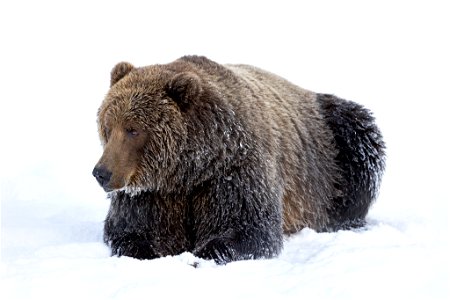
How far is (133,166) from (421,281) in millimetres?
2690

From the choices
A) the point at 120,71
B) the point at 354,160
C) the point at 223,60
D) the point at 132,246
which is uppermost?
the point at 120,71

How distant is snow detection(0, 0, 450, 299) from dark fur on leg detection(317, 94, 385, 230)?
0.30m

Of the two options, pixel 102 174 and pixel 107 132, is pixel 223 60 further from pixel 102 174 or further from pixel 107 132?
pixel 102 174

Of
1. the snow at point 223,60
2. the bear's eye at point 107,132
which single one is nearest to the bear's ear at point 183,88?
the bear's eye at point 107,132

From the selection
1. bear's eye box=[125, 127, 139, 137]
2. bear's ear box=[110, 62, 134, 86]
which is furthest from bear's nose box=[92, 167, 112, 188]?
bear's ear box=[110, 62, 134, 86]

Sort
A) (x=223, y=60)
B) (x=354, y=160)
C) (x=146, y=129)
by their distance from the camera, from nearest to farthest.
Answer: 1. (x=146, y=129)
2. (x=354, y=160)
3. (x=223, y=60)

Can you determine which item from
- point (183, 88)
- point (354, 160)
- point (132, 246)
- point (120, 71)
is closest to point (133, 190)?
point (132, 246)

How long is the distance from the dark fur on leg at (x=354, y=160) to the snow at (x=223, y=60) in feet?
0.99

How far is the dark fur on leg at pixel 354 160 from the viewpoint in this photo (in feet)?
28.6

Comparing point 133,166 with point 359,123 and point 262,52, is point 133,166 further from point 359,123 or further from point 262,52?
point 262,52

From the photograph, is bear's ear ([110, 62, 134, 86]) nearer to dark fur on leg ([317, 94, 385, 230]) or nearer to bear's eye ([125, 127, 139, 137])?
bear's eye ([125, 127, 139, 137])

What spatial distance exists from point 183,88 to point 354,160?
274 centimetres

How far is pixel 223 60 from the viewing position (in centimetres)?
2288

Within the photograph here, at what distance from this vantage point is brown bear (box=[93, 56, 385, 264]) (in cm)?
668
